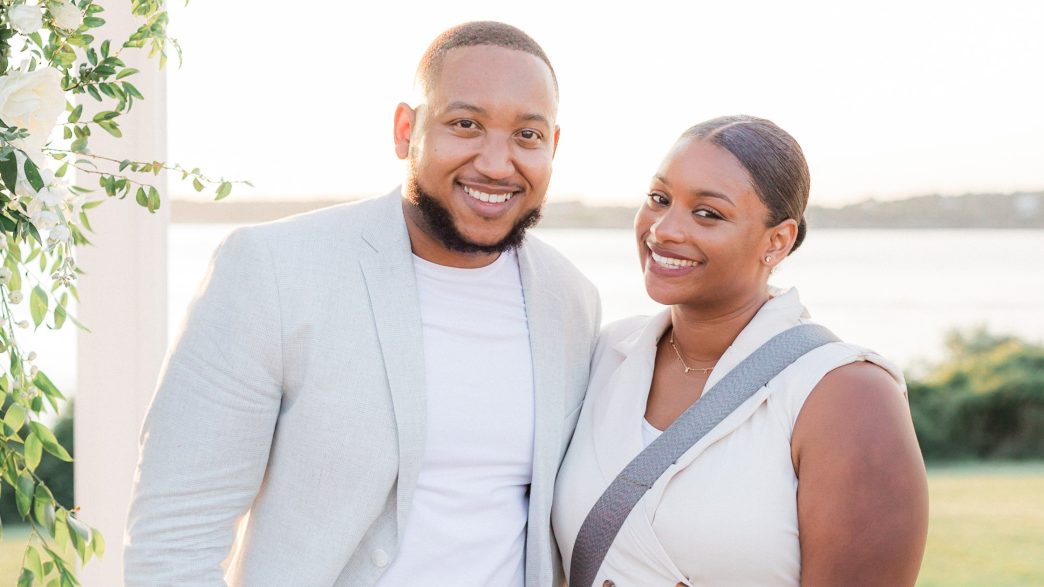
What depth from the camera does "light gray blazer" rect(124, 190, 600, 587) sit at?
6.17 ft

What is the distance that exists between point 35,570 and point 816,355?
1.37 metres

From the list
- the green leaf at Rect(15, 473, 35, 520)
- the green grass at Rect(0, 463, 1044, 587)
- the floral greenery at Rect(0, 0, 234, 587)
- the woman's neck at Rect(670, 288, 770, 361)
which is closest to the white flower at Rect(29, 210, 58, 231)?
the floral greenery at Rect(0, 0, 234, 587)

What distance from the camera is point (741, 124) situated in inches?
85.1

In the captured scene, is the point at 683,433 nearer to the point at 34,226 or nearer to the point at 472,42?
the point at 472,42

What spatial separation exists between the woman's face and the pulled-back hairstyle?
0.33 metres

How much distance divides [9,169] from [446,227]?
91cm

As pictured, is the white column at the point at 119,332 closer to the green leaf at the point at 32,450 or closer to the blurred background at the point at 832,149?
the green leaf at the point at 32,450

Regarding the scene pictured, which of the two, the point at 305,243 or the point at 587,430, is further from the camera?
the point at 587,430

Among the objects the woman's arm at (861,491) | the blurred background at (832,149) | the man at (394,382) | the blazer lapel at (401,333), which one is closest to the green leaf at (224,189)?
the man at (394,382)

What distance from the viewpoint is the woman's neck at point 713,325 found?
7.34ft

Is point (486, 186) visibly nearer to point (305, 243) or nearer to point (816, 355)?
point (305, 243)

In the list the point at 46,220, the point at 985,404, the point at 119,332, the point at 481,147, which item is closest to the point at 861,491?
the point at 481,147

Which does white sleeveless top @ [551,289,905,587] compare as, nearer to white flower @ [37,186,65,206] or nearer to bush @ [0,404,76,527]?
white flower @ [37,186,65,206]

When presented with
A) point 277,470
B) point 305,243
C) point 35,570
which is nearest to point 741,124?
point 305,243
